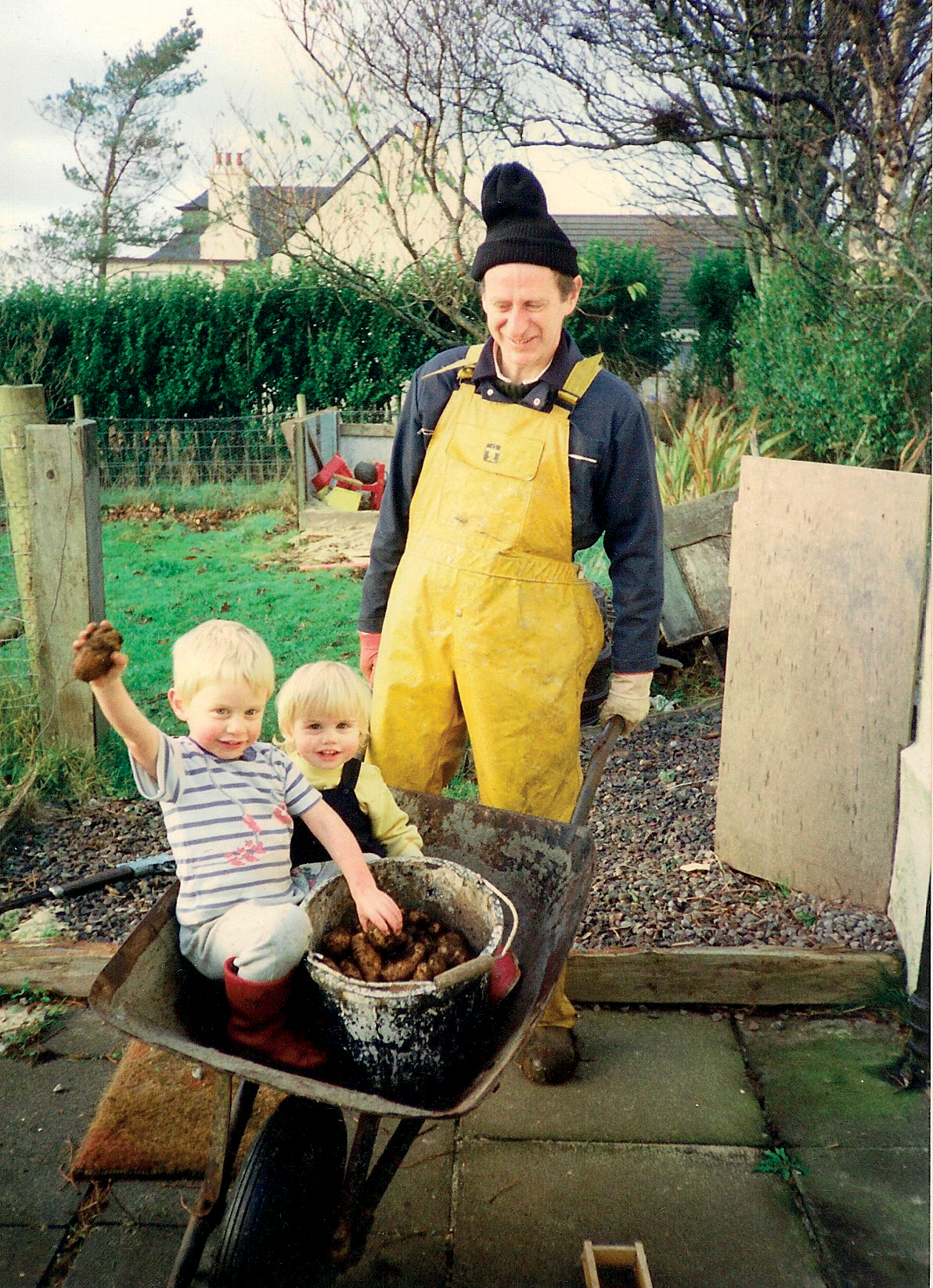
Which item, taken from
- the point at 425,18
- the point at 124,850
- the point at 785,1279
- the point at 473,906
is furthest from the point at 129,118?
the point at 785,1279

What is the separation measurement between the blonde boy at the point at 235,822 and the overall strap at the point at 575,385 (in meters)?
1.00

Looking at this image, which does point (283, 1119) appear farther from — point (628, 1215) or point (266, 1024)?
point (628, 1215)

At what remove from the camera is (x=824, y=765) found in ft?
10.8

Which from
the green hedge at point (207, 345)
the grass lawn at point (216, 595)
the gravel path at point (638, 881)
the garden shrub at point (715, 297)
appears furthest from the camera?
the garden shrub at point (715, 297)

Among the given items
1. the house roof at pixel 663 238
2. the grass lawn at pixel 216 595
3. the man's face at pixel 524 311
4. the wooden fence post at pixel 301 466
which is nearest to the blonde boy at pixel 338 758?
the man's face at pixel 524 311

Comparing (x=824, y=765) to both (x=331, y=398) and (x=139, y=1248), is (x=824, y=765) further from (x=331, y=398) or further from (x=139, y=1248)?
(x=331, y=398)

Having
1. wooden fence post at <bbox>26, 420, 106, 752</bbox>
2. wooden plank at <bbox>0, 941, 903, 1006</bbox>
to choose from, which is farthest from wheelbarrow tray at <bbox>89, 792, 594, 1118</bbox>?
wooden fence post at <bbox>26, 420, 106, 752</bbox>

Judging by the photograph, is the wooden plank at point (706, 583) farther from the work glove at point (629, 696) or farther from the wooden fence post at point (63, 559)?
the wooden fence post at point (63, 559)

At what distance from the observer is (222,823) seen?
2006 millimetres

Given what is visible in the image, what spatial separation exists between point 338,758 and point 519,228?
4.24ft

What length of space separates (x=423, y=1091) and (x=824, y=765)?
6.38ft

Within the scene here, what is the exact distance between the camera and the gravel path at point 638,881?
127 inches

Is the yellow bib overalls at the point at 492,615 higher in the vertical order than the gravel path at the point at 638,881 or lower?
higher

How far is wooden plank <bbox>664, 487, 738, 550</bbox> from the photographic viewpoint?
531cm
